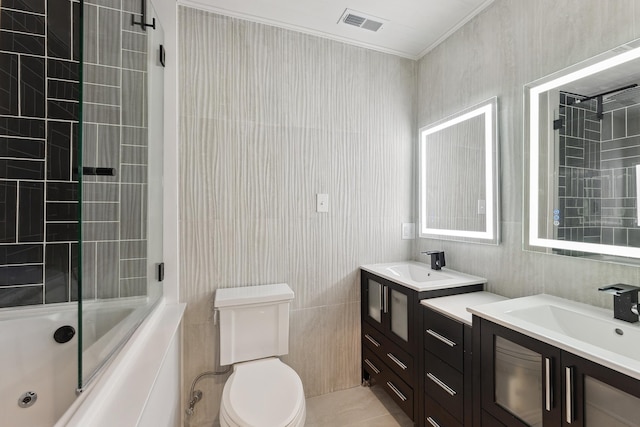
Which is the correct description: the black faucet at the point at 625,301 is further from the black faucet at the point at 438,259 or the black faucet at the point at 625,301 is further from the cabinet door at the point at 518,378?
the black faucet at the point at 438,259

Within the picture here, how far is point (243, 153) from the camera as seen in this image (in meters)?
1.84

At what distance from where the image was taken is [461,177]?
1.90m

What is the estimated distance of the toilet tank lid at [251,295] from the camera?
1604 mm

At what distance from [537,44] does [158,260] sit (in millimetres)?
2357

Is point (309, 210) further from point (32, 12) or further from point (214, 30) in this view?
point (32, 12)

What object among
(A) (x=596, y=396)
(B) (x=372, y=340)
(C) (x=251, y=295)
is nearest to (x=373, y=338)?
(B) (x=372, y=340)

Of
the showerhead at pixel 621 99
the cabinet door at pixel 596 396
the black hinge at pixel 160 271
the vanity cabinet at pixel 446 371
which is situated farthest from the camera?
the black hinge at pixel 160 271

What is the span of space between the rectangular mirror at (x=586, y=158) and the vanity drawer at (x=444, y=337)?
0.62 meters

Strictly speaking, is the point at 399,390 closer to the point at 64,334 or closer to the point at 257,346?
the point at 257,346

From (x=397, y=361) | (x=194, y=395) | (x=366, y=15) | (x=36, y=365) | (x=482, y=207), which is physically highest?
(x=366, y=15)

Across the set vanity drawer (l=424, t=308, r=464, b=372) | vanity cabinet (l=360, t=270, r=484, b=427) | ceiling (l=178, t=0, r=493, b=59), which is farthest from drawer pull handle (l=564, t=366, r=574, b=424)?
ceiling (l=178, t=0, r=493, b=59)

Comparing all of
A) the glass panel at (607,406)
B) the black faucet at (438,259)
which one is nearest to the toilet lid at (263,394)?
the glass panel at (607,406)

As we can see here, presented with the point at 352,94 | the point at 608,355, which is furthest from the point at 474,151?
the point at 608,355

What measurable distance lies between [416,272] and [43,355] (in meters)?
2.16
